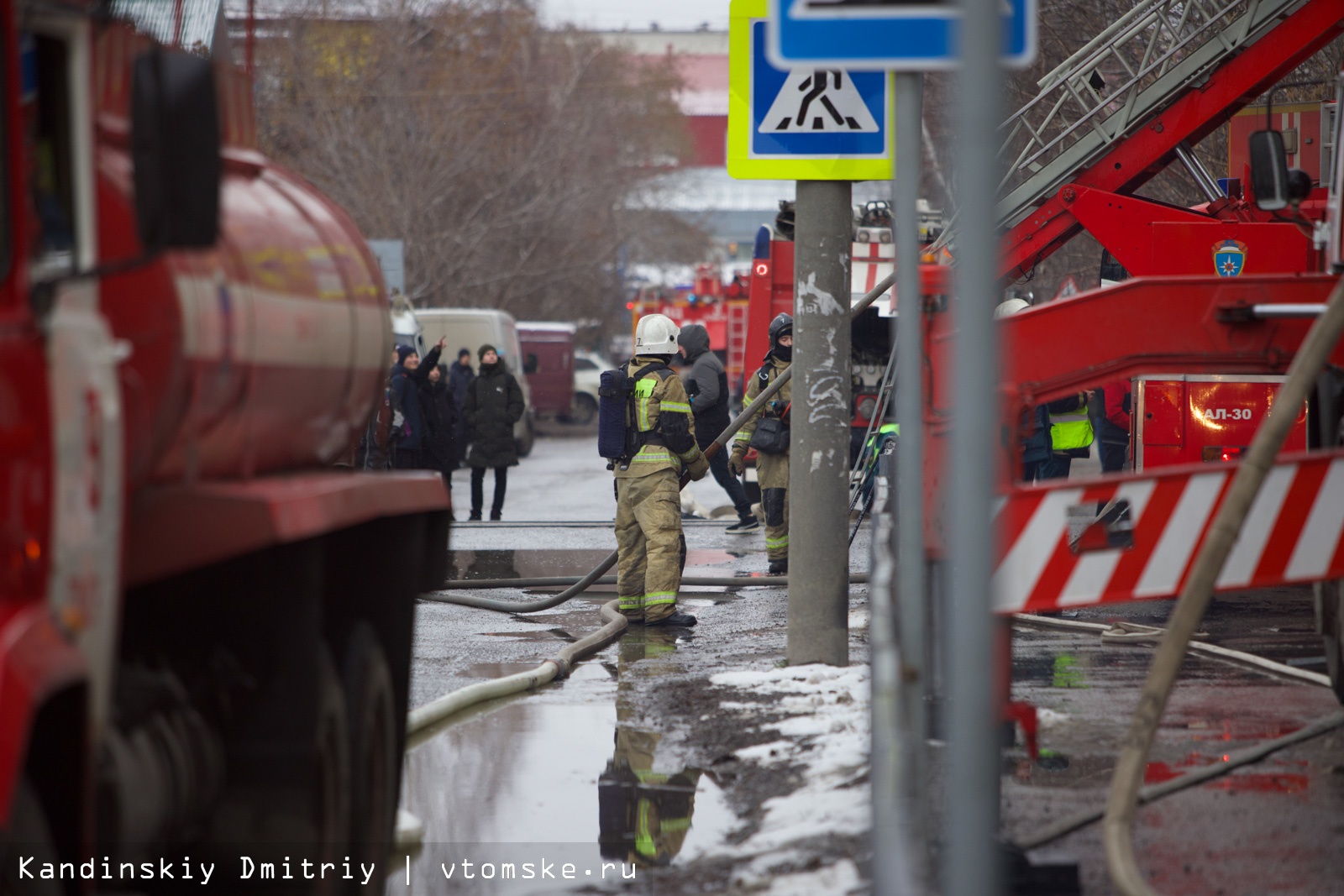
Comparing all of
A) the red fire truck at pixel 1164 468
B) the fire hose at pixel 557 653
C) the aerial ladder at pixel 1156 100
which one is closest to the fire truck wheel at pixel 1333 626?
the red fire truck at pixel 1164 468

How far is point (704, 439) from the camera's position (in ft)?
46.8

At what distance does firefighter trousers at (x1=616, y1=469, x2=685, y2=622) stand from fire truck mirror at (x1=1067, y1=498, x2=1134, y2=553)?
226 cm

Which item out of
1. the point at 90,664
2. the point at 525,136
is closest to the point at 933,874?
the point at 90,664

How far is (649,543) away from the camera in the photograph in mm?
9898

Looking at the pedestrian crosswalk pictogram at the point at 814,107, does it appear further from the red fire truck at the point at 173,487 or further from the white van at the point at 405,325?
the white van at the point at 405,325

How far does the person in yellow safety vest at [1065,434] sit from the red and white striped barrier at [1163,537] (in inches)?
257

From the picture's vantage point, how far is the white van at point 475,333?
1252 inches

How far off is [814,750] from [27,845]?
12.3 ft

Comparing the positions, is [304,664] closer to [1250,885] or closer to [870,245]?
[1250,885]

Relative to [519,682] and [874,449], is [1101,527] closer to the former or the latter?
[519,682]

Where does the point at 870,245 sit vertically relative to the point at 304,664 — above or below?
above

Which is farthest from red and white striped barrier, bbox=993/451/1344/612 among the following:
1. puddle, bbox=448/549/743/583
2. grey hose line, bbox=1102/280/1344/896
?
puddle, bbox=448/549/743/583

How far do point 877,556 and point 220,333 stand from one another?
2.20 metres

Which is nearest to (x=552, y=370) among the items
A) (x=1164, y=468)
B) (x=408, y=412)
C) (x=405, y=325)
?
(x=405, y=325)
